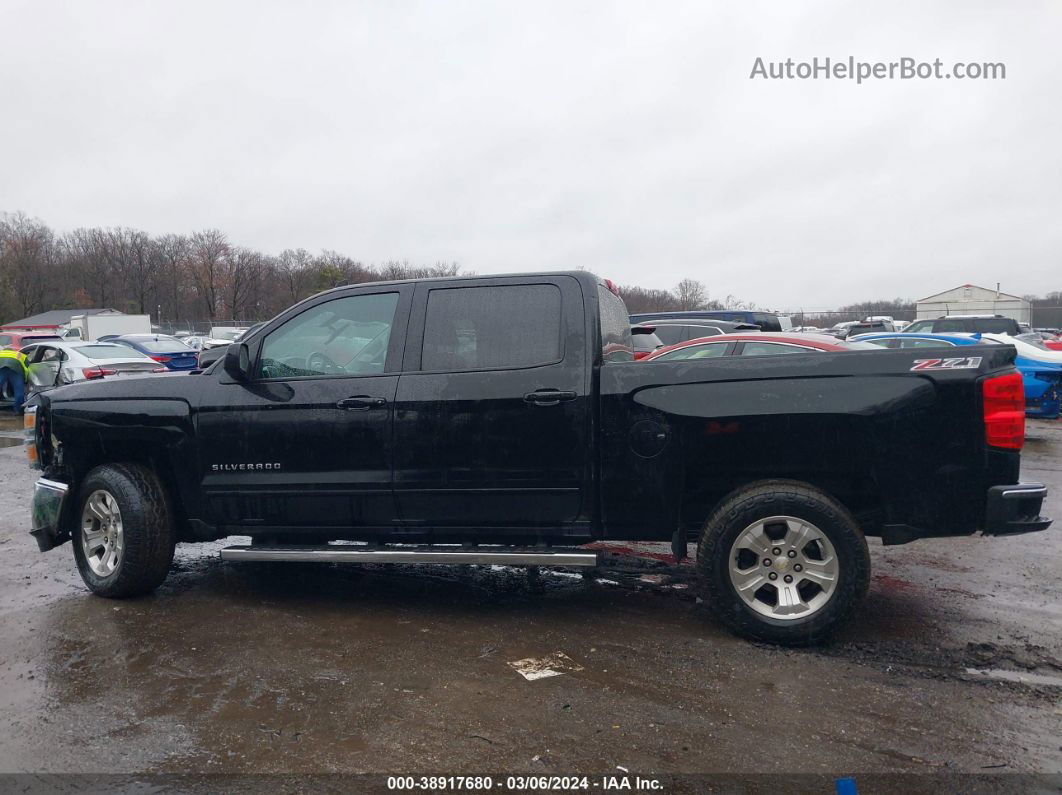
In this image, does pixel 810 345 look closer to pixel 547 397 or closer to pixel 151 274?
pixel 547 397

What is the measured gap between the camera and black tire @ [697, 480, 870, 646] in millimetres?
4234

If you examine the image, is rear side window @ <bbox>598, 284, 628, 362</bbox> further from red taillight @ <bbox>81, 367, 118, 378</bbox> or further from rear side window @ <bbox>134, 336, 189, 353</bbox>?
rear side window @ <bbox>134, 336, 189, 353</bbox>

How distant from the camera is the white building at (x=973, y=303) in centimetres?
4339

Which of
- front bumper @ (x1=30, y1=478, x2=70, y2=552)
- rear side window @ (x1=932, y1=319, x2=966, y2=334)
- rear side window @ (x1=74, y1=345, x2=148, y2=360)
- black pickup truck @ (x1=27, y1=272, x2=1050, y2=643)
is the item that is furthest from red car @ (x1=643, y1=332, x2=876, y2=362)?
rear side window @ (x1=932, y1=319, x2=966, y2=334)

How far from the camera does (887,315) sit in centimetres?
4675

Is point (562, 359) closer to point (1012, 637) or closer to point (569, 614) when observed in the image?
point (569, 614)

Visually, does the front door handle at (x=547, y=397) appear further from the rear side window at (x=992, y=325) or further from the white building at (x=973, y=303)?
the white building at (x=973, y=303)

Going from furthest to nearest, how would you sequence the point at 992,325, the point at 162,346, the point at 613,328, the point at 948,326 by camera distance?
1. the point at 948,326
2. the point at 992,325
3. the point at 162,346
4. the point at 613,328

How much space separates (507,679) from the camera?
13.0ft

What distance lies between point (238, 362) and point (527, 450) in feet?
6.32

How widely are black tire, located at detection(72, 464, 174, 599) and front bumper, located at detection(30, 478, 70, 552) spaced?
0.14 metres

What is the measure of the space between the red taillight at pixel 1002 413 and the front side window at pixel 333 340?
3359mm

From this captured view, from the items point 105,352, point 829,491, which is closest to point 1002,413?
point 829,491

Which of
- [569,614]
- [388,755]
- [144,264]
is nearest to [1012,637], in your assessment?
[569,614]
